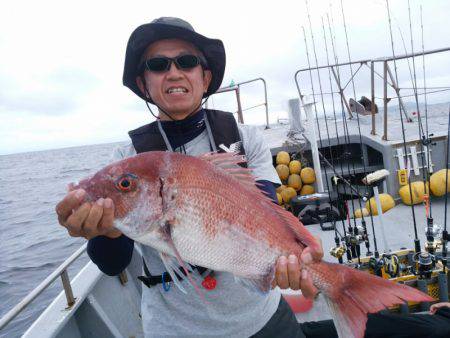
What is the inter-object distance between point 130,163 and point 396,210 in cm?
612

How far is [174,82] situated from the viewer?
79.4 inches

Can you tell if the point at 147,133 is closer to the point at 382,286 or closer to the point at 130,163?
the point at 130,163

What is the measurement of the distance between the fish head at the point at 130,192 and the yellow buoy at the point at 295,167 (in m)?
6.59

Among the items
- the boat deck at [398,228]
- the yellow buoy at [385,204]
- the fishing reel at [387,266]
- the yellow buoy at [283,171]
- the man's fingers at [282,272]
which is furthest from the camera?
the yellow buoy at [283,171]

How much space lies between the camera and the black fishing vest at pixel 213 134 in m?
2.12

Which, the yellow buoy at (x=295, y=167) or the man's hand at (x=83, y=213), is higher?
the man's hand at (x=83, y=213)

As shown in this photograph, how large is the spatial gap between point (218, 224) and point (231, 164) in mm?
340

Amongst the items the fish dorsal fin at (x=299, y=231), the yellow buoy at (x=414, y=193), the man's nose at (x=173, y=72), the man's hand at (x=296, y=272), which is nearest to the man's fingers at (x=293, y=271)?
the man's hand at (x=296, y=272)

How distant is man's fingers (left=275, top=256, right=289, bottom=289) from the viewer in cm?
169

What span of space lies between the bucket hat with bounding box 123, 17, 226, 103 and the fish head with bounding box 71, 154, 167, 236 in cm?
80

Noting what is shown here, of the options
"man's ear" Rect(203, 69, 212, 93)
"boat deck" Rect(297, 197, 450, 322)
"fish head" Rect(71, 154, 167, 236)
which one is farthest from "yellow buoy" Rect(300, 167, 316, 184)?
"fish head" Rect(71, 154, 167, 236)

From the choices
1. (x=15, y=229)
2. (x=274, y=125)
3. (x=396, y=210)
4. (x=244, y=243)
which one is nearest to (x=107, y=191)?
(x=244, y=243)

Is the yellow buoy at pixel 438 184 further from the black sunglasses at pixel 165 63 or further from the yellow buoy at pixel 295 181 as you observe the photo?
the black sunglasses at pixel 165 63

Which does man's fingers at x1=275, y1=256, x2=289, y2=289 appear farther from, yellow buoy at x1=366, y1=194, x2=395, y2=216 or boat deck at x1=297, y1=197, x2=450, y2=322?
yellow buoy at x1=366, y1=194, x2=395, y2=216
